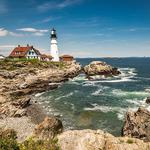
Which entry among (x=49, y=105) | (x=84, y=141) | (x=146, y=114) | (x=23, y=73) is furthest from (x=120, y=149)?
(x=23, y=73)

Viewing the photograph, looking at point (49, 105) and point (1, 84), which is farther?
point (1, 84)

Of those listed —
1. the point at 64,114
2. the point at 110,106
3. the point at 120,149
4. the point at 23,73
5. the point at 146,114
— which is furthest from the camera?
the point at 23,73

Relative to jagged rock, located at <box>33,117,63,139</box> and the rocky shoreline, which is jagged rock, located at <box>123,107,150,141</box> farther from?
jagged rock, located at <box>33,117,63,139</box>

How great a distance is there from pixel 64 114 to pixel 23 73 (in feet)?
107

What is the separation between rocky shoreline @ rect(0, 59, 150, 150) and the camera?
75.0ft

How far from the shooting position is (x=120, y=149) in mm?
21750

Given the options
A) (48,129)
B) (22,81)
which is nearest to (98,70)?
(22,81)

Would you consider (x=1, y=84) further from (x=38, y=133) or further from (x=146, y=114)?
(x=146, y=114)

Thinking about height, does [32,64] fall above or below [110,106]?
above

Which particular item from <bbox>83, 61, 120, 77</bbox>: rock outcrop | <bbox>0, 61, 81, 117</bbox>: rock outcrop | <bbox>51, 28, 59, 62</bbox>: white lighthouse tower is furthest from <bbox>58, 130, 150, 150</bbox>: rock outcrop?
<bbox>51, 28, 59, 62</bbox>: white lighthouse tower

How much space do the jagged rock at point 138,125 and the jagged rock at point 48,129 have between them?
31.8 ft

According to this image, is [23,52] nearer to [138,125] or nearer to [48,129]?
[48,129]

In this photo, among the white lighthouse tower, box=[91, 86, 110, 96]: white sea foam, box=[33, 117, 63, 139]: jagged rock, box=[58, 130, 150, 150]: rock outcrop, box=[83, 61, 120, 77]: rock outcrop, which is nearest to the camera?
box=[58, 130, 150, 150]: rock outcrop

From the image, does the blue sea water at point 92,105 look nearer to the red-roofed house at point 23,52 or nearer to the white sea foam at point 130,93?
the white sea foam at point 130,93
